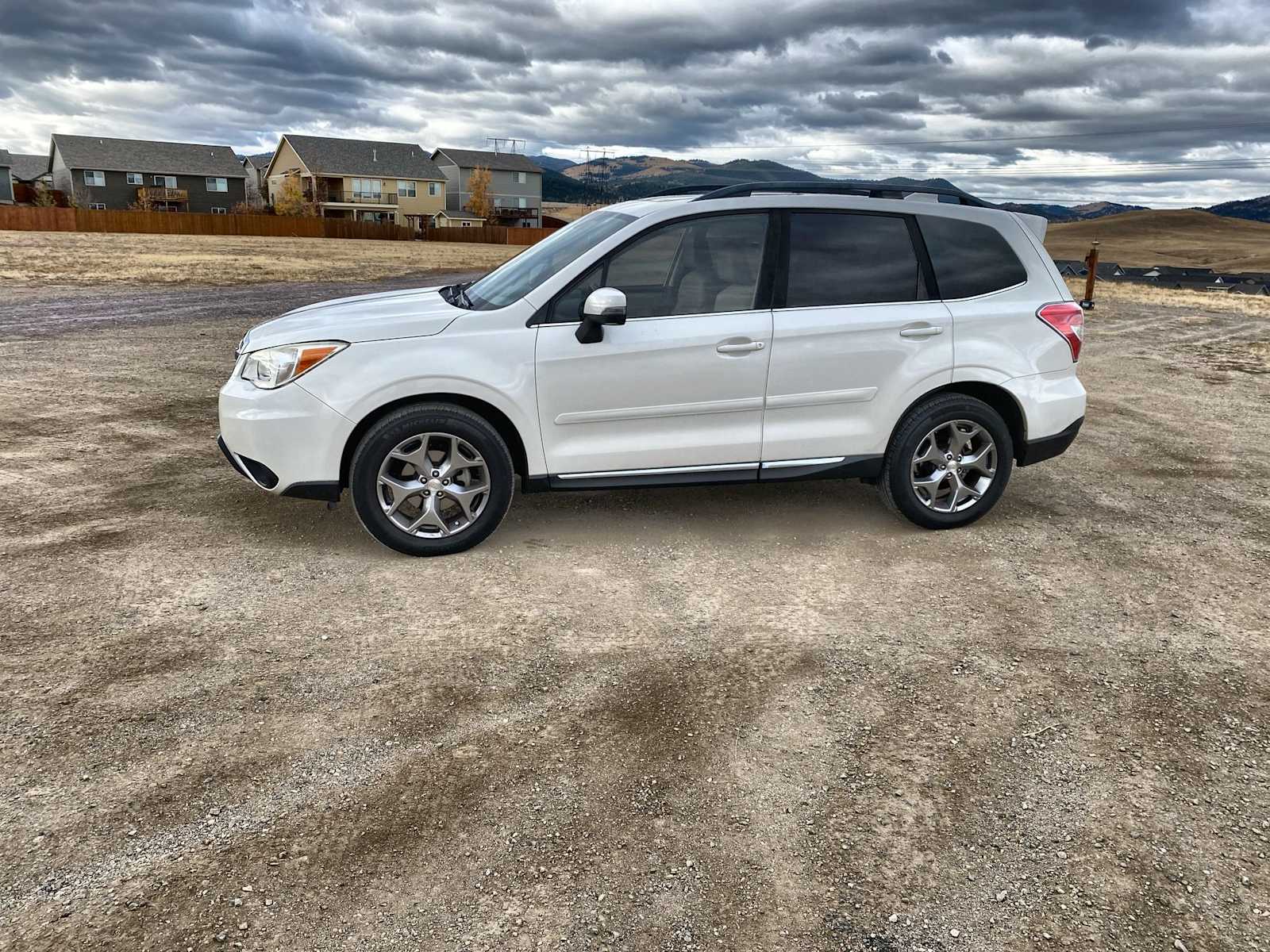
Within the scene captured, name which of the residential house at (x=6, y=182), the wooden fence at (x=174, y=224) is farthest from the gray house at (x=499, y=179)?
the wooden fence at (x=174, y=224)

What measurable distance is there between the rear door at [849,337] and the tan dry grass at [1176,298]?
66.2 ft

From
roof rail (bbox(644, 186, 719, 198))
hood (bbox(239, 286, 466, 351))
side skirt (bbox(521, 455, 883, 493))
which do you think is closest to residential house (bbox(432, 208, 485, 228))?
roof rail (bbox(644, 186, 719, 198))

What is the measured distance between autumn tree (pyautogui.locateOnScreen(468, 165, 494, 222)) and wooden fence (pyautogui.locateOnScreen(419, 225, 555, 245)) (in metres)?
32.5

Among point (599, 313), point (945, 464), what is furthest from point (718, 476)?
point (945, 464)

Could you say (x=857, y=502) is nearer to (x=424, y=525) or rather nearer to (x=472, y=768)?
(x=424, y=525)

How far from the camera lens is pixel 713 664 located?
159 inches

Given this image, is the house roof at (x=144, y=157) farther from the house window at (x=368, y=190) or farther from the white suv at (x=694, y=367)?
the white suv at (x=694, y=367)

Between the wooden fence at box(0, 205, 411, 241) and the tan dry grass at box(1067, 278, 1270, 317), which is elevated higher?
the wooden fence at box(0, 205, 411, 241)

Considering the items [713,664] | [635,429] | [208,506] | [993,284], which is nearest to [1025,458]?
[993,284]

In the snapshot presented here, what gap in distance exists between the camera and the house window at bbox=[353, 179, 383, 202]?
8081 centimetres

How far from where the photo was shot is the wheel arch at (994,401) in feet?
18.1

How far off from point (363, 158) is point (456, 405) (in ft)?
279

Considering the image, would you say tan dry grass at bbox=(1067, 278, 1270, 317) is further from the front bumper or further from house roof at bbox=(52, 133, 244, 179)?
house roof at bbox=(52, 133, 244, 179)

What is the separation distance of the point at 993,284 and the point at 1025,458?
1.09 metres
